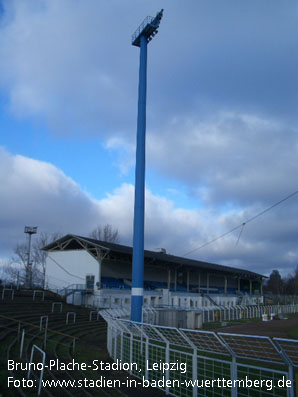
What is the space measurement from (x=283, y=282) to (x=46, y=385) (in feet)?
405

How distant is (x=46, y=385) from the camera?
874cm

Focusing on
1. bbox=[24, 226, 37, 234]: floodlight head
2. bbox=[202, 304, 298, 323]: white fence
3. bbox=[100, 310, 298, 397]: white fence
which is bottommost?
bbox=[202, 304, 298, 323]: white fence

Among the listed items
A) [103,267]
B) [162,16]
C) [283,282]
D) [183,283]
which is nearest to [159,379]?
[162,16]

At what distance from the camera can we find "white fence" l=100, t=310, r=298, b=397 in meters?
6.45

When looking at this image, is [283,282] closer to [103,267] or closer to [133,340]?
[103,267]

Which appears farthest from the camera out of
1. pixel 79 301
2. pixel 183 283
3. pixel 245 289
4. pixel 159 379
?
pixel 245 289

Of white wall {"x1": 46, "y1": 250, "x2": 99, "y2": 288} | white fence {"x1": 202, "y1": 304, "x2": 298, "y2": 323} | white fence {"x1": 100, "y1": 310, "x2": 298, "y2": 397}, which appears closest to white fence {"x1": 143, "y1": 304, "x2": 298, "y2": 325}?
white fence {"x1": 202, "y1": 304, "x2": 298, "y2": 323}

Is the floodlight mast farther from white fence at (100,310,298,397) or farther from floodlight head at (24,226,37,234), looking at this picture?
floodlight head at (24,226,37,234)

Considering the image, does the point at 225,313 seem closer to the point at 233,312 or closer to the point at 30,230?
the point at 233,312

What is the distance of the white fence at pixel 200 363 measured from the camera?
645cm

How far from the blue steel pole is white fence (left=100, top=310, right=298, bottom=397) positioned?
7853mm

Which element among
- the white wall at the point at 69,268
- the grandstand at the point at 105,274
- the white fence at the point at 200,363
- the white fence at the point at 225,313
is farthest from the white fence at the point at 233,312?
the white fence at the point at 200,363

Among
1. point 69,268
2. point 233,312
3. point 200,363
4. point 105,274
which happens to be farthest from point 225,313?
point 200,363

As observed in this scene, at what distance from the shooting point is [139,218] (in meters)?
20.9
